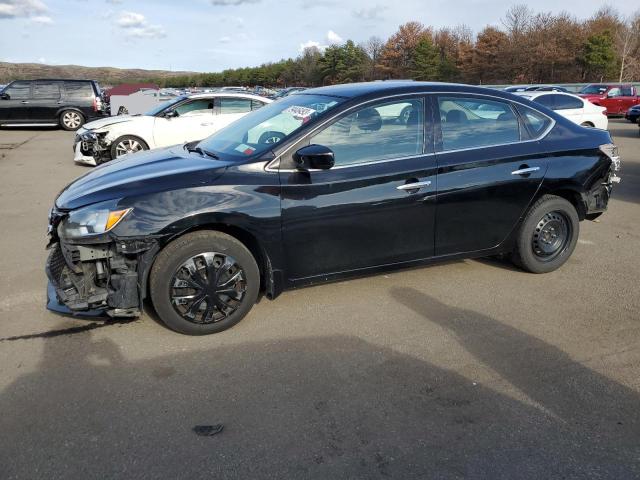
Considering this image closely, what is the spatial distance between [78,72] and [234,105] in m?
133

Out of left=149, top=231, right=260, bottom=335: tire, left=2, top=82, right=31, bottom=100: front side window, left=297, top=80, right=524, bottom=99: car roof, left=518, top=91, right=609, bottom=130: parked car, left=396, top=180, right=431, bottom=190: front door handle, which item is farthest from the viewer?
left=2, top=82, right=31, bottom=100: front side window

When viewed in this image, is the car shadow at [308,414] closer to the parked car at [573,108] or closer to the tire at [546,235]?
the tire at [546,235]

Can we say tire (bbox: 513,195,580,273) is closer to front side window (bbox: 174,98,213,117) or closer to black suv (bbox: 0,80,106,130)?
front side window (bbox: 174,98,213,117)

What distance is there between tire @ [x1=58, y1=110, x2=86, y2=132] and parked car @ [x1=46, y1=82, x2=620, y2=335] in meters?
16.2

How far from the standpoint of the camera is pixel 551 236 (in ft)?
15.7

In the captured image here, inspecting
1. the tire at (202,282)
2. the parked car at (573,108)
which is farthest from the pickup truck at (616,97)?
the tire at (202,282)

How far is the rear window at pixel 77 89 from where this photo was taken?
18.2m

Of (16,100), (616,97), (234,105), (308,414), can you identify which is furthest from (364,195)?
(616,97)

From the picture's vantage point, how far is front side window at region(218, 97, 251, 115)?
10.8 metres

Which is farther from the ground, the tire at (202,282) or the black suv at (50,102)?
the black suv at (50,102)

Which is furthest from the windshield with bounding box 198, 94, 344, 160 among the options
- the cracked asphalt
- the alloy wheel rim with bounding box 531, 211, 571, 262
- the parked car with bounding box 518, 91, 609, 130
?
the parked car with bounding box 518, 91, 609, 130

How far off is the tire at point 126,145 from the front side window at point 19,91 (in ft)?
35.0

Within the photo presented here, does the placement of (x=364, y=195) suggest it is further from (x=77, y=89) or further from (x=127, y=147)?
(x=77, y=89)

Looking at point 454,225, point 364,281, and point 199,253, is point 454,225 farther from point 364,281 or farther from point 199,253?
point 199,253
